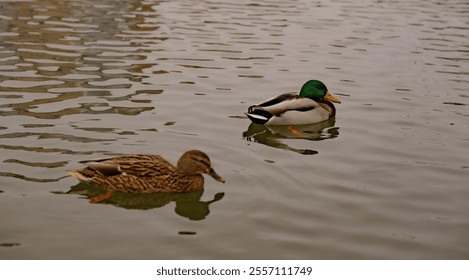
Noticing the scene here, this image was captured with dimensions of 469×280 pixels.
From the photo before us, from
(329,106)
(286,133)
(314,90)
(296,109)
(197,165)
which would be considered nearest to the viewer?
(197,165)

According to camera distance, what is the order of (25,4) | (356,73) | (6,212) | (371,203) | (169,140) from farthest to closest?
1. (25,4)
2. (356,73)
3. (169,140)
4. (371,203)
5. (6,212)

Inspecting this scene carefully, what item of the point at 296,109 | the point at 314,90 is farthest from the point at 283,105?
the point at 314,90

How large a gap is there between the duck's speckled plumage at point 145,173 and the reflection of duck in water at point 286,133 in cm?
234

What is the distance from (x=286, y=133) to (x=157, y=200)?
3540 millimetres

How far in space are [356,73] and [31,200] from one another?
8915 mm

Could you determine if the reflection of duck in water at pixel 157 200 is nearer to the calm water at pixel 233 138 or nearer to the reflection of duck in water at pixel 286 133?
the calm water at pixel 233 138

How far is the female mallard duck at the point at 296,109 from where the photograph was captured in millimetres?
10531

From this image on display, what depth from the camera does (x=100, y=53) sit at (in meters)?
15.0

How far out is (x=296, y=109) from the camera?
425 inches

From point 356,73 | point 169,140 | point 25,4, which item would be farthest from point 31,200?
point 25,4

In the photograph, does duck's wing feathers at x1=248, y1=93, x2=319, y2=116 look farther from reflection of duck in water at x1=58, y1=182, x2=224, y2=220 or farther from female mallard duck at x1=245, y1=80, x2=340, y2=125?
reflection of duck in water at x1=58, y1=182, x2=224, y2=220

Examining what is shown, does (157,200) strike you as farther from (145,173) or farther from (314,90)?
(314,90)
